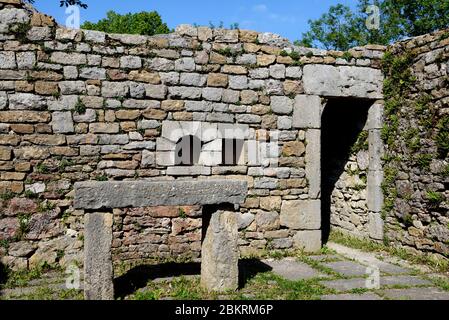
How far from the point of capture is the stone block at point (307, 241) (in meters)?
6.59

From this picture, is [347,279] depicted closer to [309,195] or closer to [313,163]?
[309,195]

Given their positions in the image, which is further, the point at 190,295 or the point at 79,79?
the point at 79,79

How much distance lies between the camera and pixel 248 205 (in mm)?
6441

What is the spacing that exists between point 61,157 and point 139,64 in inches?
67.2

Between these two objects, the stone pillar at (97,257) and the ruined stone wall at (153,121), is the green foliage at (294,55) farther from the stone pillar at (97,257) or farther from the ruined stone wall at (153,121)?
the stone pillar at (97,257)

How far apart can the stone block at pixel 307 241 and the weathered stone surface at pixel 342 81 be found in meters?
2.25

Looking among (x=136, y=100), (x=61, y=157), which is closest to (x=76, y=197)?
(x=61, y=157)

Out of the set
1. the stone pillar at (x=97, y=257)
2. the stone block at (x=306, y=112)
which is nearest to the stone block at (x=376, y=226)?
the stone block at (x=306, y=112)

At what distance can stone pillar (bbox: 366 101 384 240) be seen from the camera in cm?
705

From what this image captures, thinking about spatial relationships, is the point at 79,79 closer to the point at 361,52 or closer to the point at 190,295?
the point at 190,295

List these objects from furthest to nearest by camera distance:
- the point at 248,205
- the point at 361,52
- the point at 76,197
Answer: the point at 361,52, the point at 248,205, the point at 76,197

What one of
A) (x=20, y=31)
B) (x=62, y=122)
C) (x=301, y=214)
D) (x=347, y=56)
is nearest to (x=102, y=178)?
(x=62, y=122)

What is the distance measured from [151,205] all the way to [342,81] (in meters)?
4.13

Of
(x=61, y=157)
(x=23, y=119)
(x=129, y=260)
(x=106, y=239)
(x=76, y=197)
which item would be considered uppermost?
(x=23, y=119)
